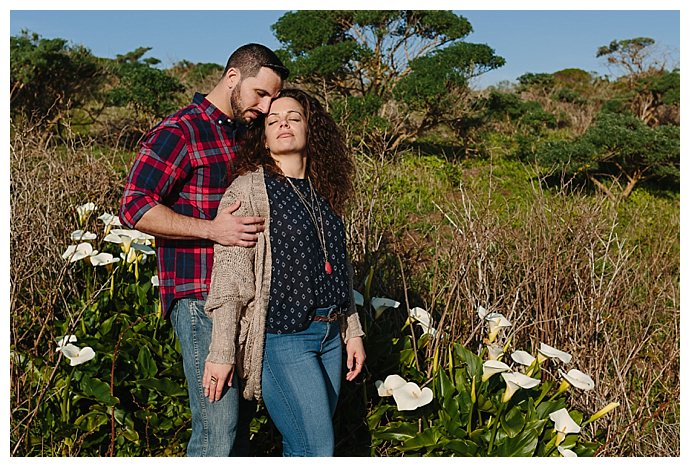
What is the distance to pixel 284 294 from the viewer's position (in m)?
2.04

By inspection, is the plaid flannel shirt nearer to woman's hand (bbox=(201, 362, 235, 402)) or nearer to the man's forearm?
the man's forearm

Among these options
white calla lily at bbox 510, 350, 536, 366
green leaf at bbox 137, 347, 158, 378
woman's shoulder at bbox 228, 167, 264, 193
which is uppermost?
woman's shoulder at bbox 228, 167, 264, 193

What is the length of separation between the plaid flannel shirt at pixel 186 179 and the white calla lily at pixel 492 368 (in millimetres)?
1068

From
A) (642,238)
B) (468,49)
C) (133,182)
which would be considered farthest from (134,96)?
(133,182)

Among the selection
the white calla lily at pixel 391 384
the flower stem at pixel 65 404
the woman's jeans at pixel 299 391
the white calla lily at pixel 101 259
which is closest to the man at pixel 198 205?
the woman's jeans at pixel 299 391

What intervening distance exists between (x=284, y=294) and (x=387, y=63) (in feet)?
24.1

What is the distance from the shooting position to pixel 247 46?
7.41ft

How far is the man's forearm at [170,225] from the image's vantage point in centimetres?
199

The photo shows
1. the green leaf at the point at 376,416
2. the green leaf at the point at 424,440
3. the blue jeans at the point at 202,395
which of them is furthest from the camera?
the green leaf at the point at 376,416

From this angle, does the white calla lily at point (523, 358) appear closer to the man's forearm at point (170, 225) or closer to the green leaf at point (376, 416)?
the green leaf at point (376, 416)

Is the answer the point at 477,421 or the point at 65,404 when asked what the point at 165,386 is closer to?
the point at 65,404

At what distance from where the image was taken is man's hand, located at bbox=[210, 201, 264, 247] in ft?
6.50

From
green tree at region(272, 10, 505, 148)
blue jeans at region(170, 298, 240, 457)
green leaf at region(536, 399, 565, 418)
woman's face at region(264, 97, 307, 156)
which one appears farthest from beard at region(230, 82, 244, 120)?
green tree at region(272, 10, 505, 148)
